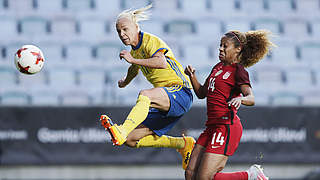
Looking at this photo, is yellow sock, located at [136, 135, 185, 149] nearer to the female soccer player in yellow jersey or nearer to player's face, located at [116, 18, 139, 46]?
the female soccer player in yellow jersey

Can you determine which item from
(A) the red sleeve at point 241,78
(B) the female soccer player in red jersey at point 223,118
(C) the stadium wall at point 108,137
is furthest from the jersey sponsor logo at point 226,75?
(C) the stadium wall at point 108,137

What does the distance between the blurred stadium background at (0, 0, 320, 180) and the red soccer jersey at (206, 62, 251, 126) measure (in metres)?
5.82

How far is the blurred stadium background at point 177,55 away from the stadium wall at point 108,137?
0.03 meters

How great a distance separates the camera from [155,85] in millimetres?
6250

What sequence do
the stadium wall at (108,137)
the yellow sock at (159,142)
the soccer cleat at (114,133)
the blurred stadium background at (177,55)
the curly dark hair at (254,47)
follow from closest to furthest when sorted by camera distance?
the soccer cleat at (114,133), the curly dark hair at (254,47), the yellow sock at (159,142), the stadium wall at (108,137), the blurred stadium background at (177,55)

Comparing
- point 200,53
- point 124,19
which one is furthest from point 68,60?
point 124,19

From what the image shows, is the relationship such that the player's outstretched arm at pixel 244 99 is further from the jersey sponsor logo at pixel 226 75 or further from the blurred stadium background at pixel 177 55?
the blurred stadium background at pixel 177 55

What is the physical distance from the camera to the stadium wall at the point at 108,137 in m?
11.2

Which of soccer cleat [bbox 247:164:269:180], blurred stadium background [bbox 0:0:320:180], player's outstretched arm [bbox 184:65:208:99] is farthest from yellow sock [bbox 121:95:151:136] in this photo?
blurred stadium background [bbox 0:0:320:180]

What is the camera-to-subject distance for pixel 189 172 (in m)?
5.79

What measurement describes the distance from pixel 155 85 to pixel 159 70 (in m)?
0.20

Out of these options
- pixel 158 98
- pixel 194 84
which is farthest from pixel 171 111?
pixel 194 84

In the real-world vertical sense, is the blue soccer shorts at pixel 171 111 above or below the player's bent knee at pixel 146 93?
below

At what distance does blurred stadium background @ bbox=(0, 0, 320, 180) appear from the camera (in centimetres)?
1161
